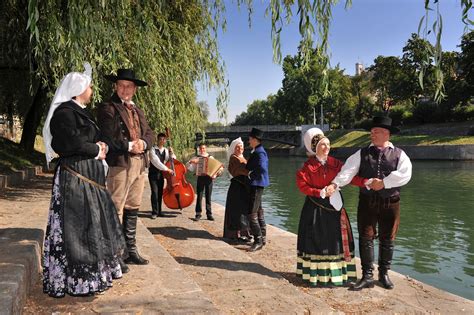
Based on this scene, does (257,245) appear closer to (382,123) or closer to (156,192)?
(382,123)

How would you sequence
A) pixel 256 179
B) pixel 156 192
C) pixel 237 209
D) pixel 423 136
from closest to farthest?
1. pixel 256 179
2. pixel 237 209
3. pixel 156 192
4. pixel 423 136

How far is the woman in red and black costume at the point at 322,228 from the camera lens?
4781 millimetres

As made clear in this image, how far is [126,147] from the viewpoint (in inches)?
164

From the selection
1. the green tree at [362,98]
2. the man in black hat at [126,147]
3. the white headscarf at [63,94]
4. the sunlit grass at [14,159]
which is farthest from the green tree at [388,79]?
the white headscarf at [63,94]

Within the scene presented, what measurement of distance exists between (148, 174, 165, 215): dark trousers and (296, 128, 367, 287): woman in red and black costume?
4736 mm

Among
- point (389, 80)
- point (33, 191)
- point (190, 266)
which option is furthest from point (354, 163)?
point (389, 80)

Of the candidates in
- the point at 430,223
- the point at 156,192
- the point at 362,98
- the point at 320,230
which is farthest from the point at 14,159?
the point at 362,98

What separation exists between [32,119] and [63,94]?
14367mm

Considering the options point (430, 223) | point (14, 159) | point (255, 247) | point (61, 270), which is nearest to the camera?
point (61, 270)

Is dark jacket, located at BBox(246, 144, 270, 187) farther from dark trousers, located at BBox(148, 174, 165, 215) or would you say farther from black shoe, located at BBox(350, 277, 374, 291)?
dark trousers, located at BBox(148, 174, 165, 215)

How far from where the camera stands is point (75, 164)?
141 inches

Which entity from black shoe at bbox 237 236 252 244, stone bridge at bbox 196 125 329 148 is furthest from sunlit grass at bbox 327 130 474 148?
black shoe at bbox 237 236 252 244

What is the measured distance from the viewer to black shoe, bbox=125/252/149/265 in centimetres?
456

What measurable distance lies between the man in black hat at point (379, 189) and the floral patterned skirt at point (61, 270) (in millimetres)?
2661
